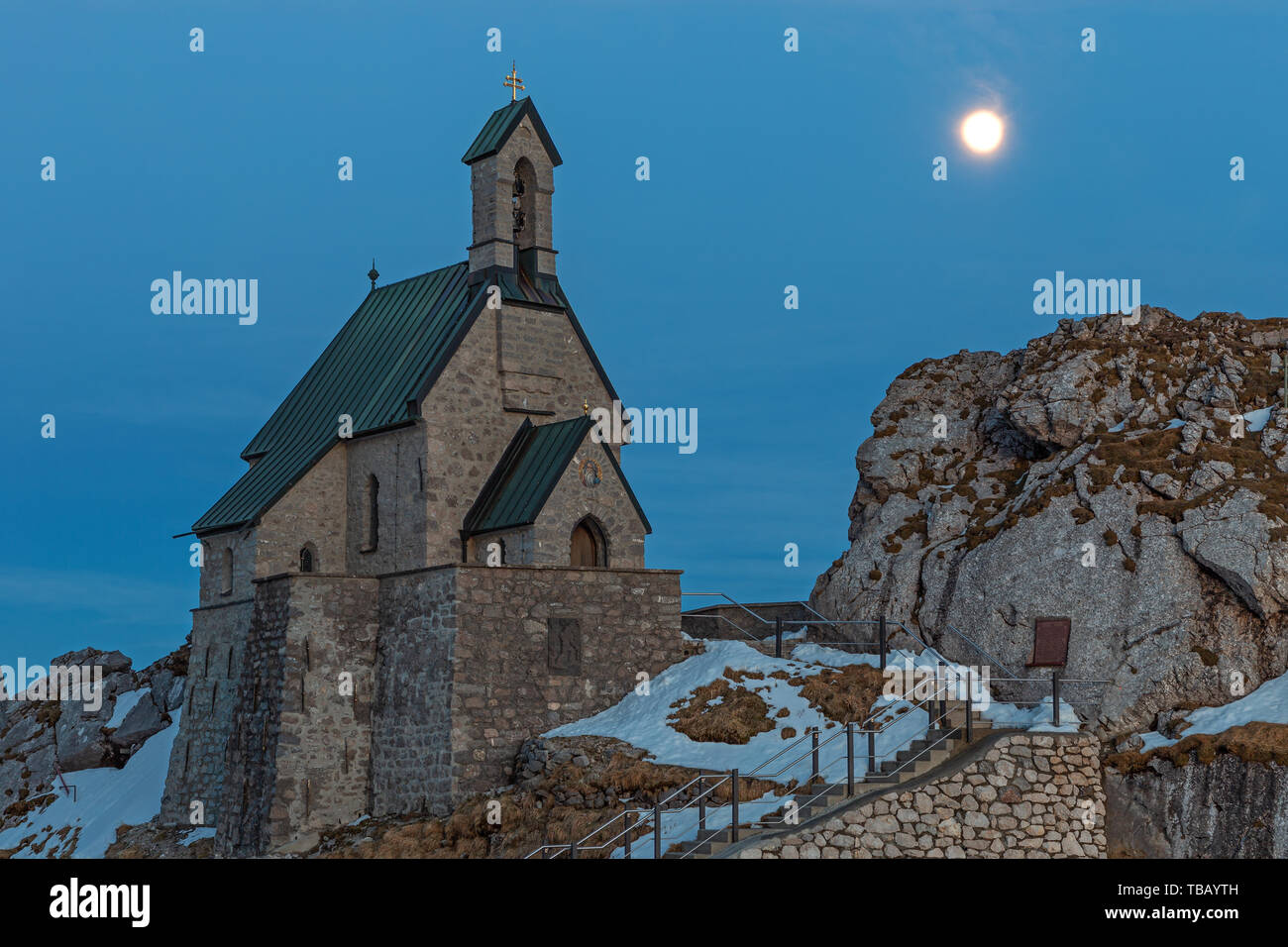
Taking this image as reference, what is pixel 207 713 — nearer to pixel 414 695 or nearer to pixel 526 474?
pixel 414 695

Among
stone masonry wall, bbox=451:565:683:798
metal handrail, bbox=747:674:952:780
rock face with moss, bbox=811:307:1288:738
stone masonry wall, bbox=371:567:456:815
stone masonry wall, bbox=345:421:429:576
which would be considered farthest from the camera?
stone masonry wall, bbox=345:421:429:576

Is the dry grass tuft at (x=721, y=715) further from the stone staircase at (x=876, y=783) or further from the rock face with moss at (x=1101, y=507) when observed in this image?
the rock face with moss at (x=1101, y=507)

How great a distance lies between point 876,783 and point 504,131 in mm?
20264

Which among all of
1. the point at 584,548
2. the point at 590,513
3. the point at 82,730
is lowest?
the point at 82,730

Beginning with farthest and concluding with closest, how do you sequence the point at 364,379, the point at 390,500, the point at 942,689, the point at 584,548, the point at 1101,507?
the point at 364,379 < the point at 390,500 < the point at 584,548 < the point at 1101,507 < the point at 942,689

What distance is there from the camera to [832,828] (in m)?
28.5

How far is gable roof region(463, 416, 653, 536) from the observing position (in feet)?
129

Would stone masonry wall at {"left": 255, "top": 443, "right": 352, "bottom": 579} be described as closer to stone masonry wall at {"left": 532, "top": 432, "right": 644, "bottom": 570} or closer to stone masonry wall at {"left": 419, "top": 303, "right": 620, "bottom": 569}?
stone masonry wall at {"left": 419, "top": 303, "right": 620, "bottom": 569}

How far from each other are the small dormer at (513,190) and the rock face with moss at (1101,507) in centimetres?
961

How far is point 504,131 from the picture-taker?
4291 centimetres

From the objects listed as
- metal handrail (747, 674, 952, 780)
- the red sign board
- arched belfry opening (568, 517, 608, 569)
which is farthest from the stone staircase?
arched belfry opening (568, 517, 608, 569)

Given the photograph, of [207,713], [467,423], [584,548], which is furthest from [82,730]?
[584,548]

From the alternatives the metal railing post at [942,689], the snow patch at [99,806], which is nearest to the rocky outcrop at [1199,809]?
the metal railing post at [942,689]
